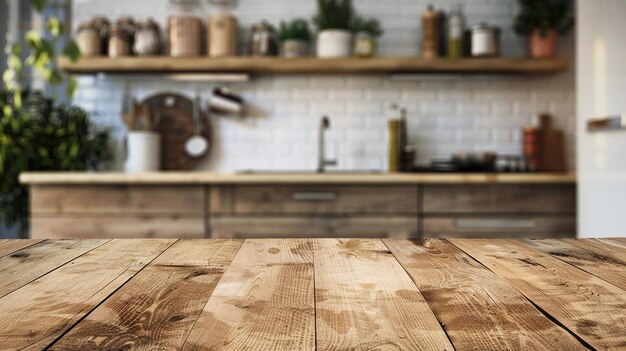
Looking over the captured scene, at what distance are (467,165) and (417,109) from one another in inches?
22.2

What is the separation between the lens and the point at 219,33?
11.0 ft

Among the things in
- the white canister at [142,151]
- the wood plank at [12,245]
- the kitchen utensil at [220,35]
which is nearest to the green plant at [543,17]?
the kitchen utensil at [220,35]

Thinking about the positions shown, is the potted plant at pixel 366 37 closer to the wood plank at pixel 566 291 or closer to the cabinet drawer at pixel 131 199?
the cabinet drawer at pixel 131 199

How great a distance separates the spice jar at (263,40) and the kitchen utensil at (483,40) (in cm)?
114

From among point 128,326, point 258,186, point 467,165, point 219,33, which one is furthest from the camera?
point 219,33

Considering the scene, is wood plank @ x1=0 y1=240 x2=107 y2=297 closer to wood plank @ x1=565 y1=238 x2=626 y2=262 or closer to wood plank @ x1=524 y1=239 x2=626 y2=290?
wood plank @ x1=524 y1=239 x2=626 y2=290

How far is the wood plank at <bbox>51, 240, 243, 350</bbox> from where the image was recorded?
1.88 feet

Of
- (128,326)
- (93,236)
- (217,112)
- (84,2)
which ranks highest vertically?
(84,2)

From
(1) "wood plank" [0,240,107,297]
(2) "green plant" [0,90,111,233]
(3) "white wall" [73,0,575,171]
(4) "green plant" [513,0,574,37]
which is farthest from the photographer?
(3) "white wall" [73,0,575,171]

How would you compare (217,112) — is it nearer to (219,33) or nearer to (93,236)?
(219,33)

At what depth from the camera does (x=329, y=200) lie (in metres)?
2.88

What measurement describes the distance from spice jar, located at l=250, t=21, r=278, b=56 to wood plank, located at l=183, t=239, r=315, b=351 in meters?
2.48

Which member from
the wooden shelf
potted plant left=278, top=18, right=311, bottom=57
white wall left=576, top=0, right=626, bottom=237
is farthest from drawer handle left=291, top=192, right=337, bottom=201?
white wall left=576, top=0, right=626, bottom=237

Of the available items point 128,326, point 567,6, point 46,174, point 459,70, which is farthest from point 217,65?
point 128,326
